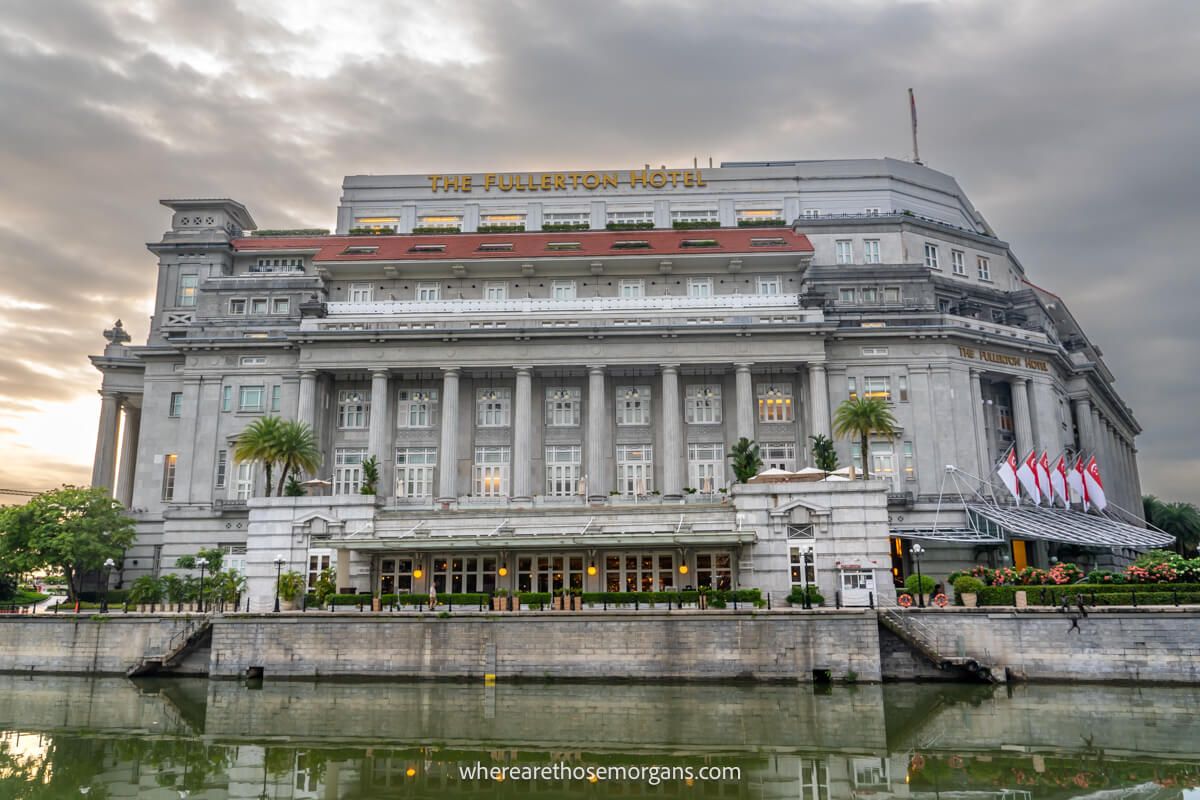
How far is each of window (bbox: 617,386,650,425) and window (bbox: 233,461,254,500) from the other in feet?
94.3

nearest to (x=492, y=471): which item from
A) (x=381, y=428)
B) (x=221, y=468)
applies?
(x=381, y=428)

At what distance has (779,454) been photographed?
70938mm

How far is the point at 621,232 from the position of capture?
83.1 metres

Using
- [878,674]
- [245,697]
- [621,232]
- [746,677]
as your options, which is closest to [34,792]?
[245,697]

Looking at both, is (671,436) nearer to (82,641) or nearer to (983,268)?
(983,268)

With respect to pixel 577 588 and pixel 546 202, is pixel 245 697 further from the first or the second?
pixel 546 202

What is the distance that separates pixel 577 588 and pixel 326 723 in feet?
66.0

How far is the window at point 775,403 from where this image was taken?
71.8 m

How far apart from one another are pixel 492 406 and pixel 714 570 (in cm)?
2711

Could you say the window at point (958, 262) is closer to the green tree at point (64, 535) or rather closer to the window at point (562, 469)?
the window at point (562, 469)

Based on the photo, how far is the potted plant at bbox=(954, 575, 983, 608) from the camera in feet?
152

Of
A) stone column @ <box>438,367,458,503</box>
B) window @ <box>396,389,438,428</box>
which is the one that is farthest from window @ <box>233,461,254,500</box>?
stone column @ <box>438,367,458,503</box>

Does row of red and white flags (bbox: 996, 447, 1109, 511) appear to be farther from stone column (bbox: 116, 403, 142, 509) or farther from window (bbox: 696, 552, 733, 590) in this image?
stone column (bbox: 116, 403, 142, 509)

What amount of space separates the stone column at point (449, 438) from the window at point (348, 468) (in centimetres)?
644
